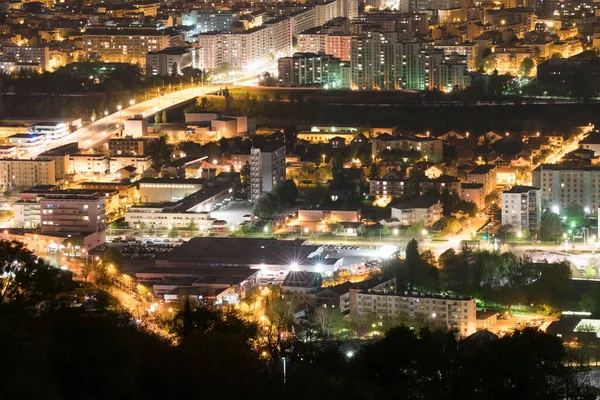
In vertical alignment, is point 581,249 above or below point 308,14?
below

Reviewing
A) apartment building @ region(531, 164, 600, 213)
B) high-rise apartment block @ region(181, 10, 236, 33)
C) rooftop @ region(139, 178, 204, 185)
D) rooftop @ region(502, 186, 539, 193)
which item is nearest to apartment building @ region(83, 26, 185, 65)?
high-rise apartment block @ region(181, 10, 236, 33)

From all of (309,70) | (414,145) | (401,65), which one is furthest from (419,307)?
(309,70)

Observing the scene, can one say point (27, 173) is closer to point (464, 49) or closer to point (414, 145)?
point (414, 145)

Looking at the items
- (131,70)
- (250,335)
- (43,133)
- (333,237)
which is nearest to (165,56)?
(131,70)

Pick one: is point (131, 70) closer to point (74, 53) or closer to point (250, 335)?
point (74, 53)

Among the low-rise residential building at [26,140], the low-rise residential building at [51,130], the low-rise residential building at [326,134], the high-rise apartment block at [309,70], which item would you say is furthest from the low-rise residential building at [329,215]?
the high-rise apartment block at [309,70]

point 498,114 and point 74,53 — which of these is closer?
point 498,114

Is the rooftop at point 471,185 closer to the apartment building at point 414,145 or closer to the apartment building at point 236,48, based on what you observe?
the apartment building at point 414,145

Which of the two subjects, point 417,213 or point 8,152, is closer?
point 417,213
